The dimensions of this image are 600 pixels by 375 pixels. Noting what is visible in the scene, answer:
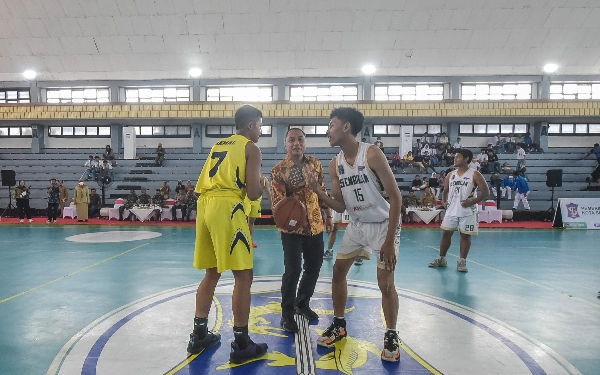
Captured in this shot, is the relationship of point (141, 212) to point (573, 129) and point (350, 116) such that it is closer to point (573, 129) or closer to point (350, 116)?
point (350, 116)

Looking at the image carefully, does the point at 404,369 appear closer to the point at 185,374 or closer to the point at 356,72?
the point at 185,374

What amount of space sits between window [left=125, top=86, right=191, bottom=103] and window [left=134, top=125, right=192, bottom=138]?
5.77 ft

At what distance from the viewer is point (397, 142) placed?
74.9ft

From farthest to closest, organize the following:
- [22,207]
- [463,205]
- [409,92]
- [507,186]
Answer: [409,92], [507,186], [22,207], [463,205]

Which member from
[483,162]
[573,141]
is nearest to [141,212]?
[483,162]

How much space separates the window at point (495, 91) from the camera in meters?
22.5

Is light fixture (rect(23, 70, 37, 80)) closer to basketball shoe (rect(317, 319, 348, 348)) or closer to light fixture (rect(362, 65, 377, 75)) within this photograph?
light fixture (rect(362, 65, 377, 75))

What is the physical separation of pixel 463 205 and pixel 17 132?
28.2 metres

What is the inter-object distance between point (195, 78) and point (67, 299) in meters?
19.9

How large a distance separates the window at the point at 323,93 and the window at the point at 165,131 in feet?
23.8

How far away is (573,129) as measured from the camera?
2242cm

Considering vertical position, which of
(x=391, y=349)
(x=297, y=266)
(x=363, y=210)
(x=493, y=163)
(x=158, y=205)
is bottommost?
(x=391, y=349)

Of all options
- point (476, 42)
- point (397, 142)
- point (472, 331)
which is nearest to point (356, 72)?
point (397, 142)

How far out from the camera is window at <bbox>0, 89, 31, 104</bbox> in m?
23.8
